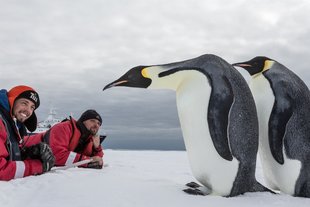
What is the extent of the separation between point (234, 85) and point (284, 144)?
604mm

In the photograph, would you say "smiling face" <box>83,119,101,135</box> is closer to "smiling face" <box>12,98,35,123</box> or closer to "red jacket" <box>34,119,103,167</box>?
"red jacket" <box>34,119,103,167</box>

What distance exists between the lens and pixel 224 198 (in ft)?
7.59

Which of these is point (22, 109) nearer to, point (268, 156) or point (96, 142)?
point (96, 142)

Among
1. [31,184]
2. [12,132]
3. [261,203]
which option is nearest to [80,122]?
[12,132]

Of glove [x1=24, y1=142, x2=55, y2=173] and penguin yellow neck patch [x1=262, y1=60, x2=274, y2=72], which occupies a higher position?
penguin yellow neck patch [x1=262, y1=60, x2=274, y2=72]

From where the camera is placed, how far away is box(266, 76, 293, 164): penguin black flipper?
2613 millimetres

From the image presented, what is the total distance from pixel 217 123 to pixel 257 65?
2.55 feet

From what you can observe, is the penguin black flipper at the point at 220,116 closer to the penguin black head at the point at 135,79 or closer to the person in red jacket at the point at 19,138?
the penguin black head at the point at 135,79

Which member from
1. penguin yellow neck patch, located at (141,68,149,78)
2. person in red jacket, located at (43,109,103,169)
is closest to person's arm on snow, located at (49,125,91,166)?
person in red jacket, located at (43,109,103,169)

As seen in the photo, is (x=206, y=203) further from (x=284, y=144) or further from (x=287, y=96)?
(x=287, y=96)

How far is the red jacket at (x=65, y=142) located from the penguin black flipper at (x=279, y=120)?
6.59 ft

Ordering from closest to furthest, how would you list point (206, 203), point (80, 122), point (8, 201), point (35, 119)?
point (8, 201), point (206, 203), point (35, 119), point (80, 122)

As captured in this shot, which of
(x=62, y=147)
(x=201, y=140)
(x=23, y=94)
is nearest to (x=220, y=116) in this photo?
(x=201, y=140)

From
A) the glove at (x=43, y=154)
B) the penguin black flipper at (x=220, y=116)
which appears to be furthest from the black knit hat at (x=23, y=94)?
the penguin black flipper at (x=220, y=116)
